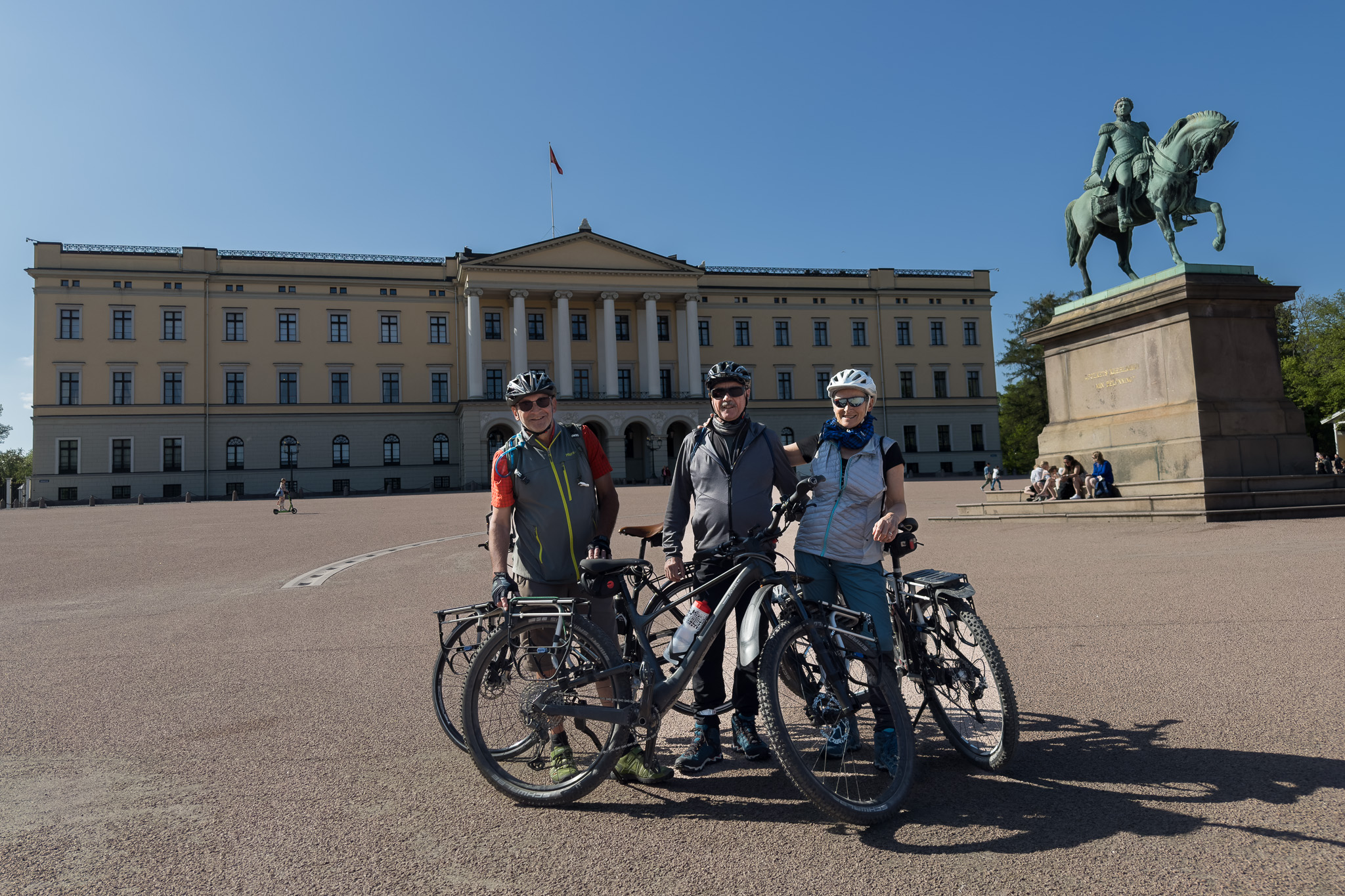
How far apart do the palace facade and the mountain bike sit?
52.9 m

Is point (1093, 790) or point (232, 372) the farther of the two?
point (232, 372)

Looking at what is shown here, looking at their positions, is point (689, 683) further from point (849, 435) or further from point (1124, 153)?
point (1124, 153)

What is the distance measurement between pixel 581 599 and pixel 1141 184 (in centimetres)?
1615

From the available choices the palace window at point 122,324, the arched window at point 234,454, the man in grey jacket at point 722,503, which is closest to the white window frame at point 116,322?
the palace window at point 122,324

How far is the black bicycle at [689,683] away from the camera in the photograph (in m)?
3.25

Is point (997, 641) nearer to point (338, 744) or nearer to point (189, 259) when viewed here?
point (338, 744)

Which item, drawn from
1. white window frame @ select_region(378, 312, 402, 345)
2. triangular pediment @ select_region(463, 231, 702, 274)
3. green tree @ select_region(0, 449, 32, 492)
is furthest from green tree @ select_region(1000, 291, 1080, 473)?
green tree @ select_region(0, 449, 32, 492)

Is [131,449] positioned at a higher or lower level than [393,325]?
lower

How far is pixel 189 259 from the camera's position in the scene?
59375 mm

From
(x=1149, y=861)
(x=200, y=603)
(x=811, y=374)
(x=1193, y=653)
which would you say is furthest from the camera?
(x=811, y=374)

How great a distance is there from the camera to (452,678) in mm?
3902

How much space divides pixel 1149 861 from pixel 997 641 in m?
3.33

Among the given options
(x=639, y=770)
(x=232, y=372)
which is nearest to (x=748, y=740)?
(x=639, y=770)

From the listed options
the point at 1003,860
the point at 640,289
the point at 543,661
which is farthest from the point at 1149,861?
the point at 640,289
